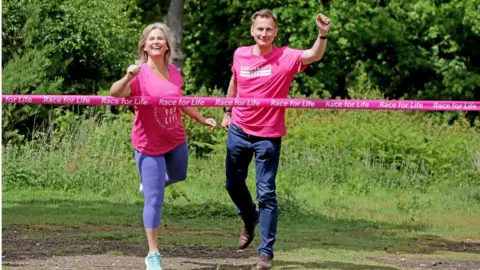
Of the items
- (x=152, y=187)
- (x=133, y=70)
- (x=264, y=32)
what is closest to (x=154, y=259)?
(x=152, y=187)

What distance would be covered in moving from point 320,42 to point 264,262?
1.69 metres

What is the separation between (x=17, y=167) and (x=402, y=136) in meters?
6.42

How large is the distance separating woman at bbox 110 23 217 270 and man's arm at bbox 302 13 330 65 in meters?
1.03

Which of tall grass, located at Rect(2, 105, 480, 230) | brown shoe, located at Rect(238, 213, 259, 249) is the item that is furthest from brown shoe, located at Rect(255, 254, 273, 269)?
tall grass, located at Rect(2, 105, 480, 230)

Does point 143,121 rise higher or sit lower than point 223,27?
lower

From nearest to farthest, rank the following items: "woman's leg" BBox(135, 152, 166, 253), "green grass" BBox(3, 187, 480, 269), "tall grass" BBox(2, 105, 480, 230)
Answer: "woman's leg" BBox(135, 152, 166, 253)
"green grass" BBox(3, 187, 480, 269)
"tall grass" BBox(2, 105, 480, 230)

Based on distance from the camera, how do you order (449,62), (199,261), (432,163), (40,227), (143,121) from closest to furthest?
(143,121), (199,261), (40,227), (432,163), (449,62)

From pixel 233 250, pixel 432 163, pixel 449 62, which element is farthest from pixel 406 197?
pixel 449 62

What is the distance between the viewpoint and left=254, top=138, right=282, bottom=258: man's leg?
920cm

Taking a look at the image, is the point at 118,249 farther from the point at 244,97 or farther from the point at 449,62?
the point at 449,62

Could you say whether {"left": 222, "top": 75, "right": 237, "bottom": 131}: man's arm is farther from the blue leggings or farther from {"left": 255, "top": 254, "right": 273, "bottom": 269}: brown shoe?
{"left": 255, "top": 254, "right": 273, "bottom": 269}: brown shoe

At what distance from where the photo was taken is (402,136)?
2022 cm

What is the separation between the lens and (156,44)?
29.0ft

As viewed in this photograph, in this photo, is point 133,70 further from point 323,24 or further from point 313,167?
point 313,167
